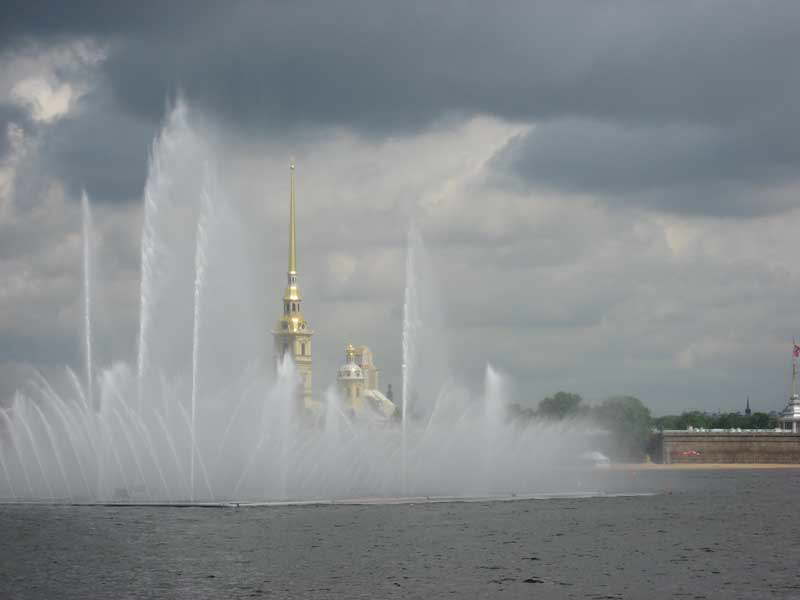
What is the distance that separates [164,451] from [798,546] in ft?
95.8

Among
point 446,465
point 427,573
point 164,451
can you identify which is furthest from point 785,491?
point 427,573

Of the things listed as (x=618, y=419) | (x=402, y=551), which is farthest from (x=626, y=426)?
(x=402, y=551)

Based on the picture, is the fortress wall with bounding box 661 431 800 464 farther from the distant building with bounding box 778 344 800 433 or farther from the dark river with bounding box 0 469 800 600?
the dark river with bounding box 0 469 800 600

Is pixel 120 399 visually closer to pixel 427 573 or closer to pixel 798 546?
pixel 427 573

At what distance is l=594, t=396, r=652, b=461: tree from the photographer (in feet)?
545

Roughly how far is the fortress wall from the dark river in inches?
3545

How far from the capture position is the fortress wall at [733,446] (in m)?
164

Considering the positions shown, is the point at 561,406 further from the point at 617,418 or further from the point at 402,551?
the point at 402,551

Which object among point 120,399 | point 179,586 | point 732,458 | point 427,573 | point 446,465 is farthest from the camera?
point 732,458

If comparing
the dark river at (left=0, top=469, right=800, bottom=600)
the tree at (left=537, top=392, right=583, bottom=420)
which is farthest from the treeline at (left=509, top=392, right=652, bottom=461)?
the dark river at (left=0, top=469, right=800, bottom=600)

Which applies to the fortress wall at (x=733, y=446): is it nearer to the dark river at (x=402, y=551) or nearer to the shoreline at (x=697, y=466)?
the shoreline at (x=697, y=466)

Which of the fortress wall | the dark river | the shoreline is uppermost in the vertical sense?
the fortress wall

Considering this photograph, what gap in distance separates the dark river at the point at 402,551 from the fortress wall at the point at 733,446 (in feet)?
295

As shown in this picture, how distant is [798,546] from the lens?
182ft
